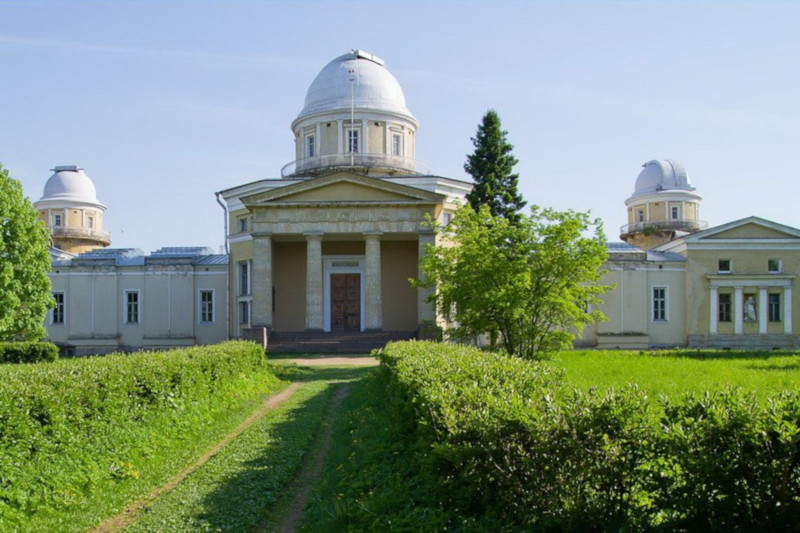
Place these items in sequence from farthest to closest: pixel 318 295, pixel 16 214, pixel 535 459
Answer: pixel 318 295 → pixel 16 214 → pixel 535 459

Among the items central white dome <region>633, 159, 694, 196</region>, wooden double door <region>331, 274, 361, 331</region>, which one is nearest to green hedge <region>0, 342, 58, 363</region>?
wooden double door <region>331, 274, 361, 331</region>

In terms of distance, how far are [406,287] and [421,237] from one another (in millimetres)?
4610

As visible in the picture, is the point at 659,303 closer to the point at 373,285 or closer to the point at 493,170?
the point at 493,170

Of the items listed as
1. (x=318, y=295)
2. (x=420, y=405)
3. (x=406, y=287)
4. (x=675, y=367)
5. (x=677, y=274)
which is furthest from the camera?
(x=677, y=274)

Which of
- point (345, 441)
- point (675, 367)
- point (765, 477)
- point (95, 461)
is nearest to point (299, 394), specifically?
point (345, 441)

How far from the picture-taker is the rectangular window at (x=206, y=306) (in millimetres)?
46500

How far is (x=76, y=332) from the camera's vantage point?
46.4m

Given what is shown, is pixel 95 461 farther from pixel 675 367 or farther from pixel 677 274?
pixel 677 274

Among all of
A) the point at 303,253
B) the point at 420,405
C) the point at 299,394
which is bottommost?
the point at 299,394

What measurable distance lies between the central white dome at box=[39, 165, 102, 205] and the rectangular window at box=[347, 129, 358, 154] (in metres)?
41.5

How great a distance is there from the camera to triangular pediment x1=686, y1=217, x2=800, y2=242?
1785 inches

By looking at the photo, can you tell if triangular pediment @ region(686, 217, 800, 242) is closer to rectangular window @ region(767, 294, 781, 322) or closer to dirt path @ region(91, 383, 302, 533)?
rectangular window @ region(767, 294, 781, 322)

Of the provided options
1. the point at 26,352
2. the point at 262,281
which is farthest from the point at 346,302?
the point at 26,352

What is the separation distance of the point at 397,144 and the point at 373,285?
12.1m
